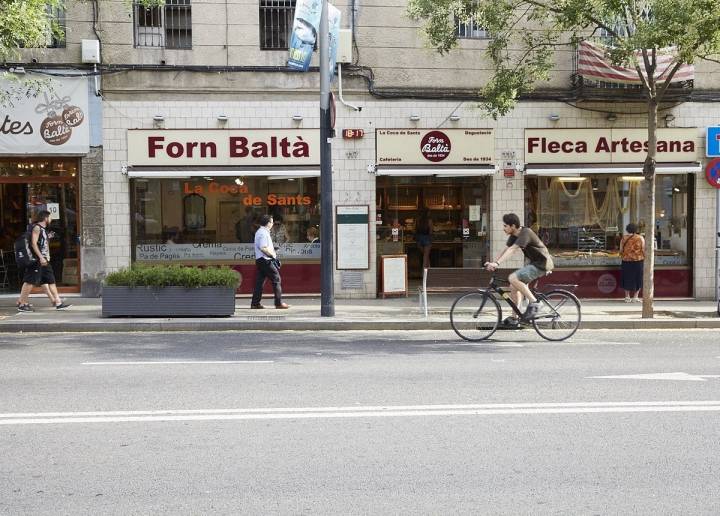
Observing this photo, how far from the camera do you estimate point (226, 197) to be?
1703 cm

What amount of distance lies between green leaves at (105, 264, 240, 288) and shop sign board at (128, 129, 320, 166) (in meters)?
3.60

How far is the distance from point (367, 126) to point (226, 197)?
10.9ft

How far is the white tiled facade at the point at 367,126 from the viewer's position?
1652 cm

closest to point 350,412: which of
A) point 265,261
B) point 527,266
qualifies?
point 527,266

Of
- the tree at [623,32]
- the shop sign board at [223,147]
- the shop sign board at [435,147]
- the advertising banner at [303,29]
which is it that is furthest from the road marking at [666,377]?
the shop sign board at [223,147]

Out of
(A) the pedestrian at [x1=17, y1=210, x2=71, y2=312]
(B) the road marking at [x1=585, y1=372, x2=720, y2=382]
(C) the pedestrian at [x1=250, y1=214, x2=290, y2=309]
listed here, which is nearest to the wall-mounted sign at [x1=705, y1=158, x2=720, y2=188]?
(B) the road marking at [x1=585, y1=372, x2=720, y2=382]

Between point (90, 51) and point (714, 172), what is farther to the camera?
point (714, 172)

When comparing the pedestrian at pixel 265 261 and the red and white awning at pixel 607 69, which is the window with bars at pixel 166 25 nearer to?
the pedestrian at pixel 265 261

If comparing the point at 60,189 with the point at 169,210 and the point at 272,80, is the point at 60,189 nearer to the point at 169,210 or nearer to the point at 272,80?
the point at 169,210

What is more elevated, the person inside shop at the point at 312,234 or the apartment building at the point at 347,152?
the apartment building at the point at 347,152

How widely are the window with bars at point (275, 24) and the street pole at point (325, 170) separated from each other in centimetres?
→ 338

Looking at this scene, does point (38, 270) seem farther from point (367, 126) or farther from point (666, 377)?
point (666, 377)

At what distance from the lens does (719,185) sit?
1488 centimetres

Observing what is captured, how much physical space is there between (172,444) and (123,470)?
633 millimetres
